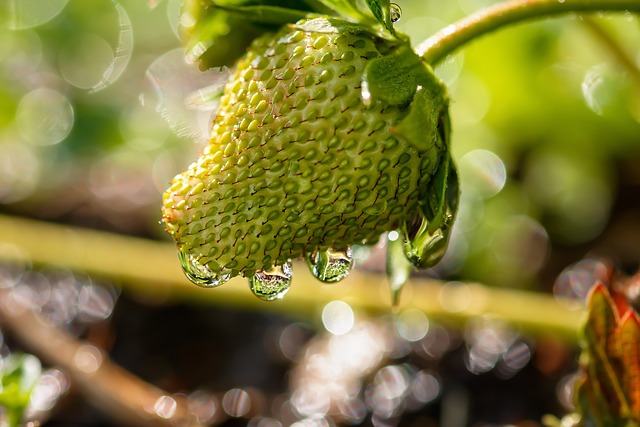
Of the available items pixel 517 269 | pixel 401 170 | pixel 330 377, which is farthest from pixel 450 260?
pixel 401 170

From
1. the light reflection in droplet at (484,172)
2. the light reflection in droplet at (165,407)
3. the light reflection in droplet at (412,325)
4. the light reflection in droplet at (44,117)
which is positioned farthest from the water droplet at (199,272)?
the light reflection in droplet at (44,117)

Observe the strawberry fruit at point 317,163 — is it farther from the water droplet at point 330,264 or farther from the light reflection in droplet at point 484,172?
the light reflection in droplet at point 484,172

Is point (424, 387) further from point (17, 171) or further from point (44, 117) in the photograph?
point (44, 117)

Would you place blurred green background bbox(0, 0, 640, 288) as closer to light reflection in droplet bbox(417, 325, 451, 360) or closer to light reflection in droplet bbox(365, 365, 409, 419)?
light reflection in droplet bbox(417, 325, 451, 360)

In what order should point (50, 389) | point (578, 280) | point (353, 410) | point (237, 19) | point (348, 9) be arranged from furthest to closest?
point (578, 280) → point (353, 410) → point (50, 389) → point (237, 19) → point (348, 9)

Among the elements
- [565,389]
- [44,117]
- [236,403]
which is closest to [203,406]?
[236,403]

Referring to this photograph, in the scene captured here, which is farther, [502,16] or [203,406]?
[203,406]

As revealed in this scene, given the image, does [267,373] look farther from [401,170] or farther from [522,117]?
[522,117]
